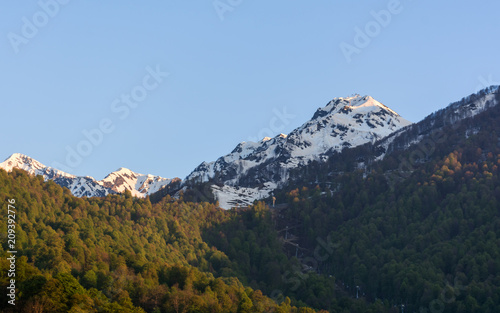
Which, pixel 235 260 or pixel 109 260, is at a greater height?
pixel 235 260

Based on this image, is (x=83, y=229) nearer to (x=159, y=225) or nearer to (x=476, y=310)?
(x=159, y=225)

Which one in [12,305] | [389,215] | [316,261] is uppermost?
[389,215]

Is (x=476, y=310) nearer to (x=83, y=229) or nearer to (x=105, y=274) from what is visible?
(x=105, y=274)

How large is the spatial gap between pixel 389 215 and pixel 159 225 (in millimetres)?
76430

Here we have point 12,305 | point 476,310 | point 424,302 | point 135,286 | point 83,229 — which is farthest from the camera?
point 83,229

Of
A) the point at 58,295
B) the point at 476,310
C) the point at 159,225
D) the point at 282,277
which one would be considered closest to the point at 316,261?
the point at 282,277

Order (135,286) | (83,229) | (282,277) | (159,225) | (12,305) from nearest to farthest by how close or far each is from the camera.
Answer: (12,305), (135,286), (83,229), (282,277), (159,225)

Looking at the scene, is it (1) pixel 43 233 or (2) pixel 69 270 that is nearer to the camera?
(2) pixel 69 270

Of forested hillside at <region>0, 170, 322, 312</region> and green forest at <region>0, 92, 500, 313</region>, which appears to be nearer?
forested hillside at <region>0, 170, 322, 312</region>

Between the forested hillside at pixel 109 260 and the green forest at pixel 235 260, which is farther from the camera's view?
the green forest at pixel 235 260

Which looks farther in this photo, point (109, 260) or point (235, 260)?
point (235, 260)

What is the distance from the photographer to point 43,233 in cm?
14550

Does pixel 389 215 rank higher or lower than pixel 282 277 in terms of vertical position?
higher

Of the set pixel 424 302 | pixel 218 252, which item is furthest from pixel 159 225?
pixel 424 302
